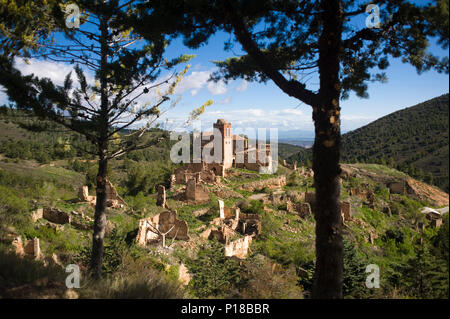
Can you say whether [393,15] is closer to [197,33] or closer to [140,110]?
[197,33]

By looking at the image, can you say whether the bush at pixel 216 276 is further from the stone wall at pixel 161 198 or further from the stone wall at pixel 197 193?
the stone wall at pixel 197 193

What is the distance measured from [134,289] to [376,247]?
75.0ft

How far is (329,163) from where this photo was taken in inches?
157

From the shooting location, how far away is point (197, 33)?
4.84 m

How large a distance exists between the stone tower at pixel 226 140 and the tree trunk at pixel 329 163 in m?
31.6

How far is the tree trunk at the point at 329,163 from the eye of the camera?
3965 mm

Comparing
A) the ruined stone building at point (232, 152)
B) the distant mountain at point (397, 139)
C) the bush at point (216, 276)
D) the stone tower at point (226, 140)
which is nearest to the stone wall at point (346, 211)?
the ruined stone building at point (232, 152)

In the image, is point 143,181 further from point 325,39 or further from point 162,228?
point 325,39

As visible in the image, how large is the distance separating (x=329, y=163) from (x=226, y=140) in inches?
1308

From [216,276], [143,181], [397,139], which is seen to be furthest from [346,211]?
[397,139]

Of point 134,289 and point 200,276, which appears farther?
A: point 200,276

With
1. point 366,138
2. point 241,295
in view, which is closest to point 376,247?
point 241,295

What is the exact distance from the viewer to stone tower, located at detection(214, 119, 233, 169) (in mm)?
36094

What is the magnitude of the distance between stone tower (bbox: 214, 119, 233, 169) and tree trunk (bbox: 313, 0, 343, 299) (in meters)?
31.6
